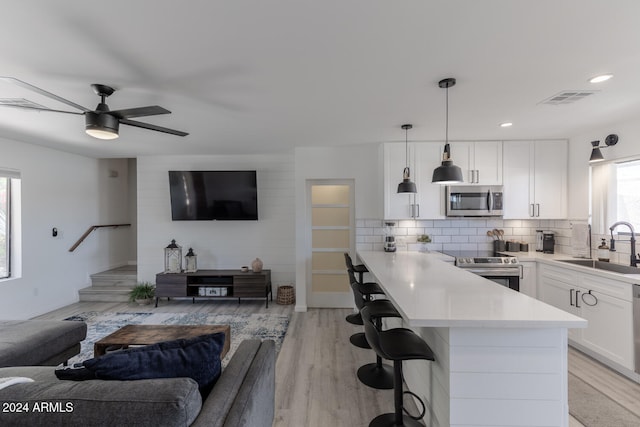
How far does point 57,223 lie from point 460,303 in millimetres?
5786

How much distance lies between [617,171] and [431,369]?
11.3 ft

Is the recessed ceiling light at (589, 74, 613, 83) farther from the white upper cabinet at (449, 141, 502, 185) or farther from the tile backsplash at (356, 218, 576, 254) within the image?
the tile backsplash at (356, 218, 576, 254)

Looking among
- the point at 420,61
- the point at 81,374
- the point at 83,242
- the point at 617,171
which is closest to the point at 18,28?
the point at 81,374

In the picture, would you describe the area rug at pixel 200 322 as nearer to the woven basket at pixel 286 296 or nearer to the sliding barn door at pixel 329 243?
the woven basket at pixel 286 296

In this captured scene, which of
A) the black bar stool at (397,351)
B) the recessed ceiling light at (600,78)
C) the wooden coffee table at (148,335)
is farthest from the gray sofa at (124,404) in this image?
the recessed ceiling light at (600,78)

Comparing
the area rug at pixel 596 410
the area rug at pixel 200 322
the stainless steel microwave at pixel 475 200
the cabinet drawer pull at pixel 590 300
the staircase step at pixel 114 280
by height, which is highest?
the stainless steel microwave at pixel 475 200

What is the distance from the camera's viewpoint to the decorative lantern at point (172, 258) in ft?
16.4

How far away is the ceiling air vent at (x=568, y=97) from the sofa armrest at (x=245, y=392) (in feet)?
9.79

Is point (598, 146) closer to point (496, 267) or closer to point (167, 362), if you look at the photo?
point (496, 267)

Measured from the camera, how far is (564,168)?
4012mm

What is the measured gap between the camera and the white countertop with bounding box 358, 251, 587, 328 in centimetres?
150

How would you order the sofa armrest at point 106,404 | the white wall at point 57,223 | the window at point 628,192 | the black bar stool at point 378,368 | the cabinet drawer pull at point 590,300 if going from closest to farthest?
the sofa armrest at point 106,404 → the black bar stool at point 378,368 → the cabinet drawer pull at point 590,300 → the window at point 628,192 → the white wall at point 57,223

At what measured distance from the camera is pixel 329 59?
6.48ft

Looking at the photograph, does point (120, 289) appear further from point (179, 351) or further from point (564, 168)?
point (564, 168)
